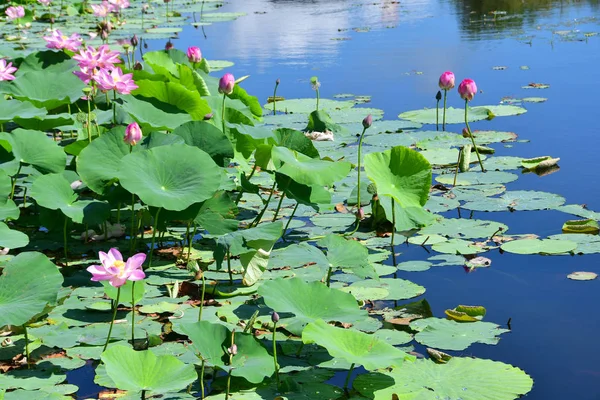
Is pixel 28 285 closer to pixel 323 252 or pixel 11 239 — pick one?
pixel 11 239

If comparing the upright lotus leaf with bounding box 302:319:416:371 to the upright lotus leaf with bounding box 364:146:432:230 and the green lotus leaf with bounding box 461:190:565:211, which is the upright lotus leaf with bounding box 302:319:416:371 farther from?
the green lotus leaf with bounding box 461:190:565:211

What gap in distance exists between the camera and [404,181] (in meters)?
2.92

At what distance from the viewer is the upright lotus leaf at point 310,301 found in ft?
6.70

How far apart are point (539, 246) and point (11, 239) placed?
1.68m

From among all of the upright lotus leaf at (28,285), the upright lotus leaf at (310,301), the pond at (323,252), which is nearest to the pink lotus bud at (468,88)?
the pond at (323,252)

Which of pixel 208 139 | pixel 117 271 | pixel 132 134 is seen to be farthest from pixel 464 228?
pixel 117 271

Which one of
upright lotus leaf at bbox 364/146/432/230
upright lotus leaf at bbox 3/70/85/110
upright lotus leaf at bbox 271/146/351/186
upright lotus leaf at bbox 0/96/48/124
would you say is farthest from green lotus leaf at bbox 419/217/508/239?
upright lotus leaf at bbox 3/70/85/110

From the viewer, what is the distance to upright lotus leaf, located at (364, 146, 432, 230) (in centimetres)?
286

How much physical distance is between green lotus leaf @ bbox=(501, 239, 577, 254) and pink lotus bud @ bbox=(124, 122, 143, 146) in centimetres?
126

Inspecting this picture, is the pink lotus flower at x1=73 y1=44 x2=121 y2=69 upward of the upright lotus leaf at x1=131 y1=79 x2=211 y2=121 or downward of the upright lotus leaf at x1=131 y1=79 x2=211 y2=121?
upward

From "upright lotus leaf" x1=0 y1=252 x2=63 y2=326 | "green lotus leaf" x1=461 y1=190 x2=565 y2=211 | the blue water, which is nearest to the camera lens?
"upright lotus leaf" x1=0 y1=252 x2=63 y2=326

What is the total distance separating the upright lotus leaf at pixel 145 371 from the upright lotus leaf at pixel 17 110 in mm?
1569

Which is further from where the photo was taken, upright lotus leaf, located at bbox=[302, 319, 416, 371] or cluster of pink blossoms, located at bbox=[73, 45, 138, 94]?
cluster of pink blossoms, located at bbox=[73, 45, 138, 94]

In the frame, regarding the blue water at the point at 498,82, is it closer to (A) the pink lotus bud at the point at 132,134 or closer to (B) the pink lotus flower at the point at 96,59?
(A) the pink lotus bud at the point at 132,134
